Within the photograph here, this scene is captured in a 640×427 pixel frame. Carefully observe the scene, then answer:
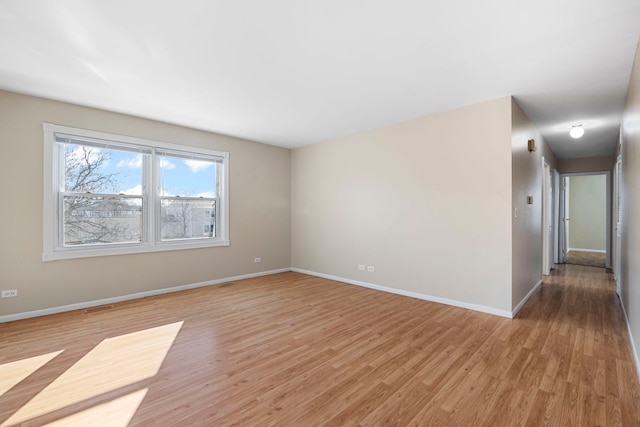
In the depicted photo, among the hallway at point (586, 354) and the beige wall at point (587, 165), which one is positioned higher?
the beige wall at point (587, 165)

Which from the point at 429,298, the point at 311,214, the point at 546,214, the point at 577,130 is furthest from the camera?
the point at 311,214

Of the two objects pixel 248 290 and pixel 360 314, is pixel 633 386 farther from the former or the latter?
pixel 248 290

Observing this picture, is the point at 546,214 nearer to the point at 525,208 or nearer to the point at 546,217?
the point at 546,217

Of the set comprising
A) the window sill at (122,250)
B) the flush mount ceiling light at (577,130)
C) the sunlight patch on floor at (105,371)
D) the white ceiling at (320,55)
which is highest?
the white ceiling at (320,55)

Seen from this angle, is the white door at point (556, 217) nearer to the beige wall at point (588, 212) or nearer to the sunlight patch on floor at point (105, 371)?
the beige wall at point (588, 212)

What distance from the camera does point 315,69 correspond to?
9.19ft

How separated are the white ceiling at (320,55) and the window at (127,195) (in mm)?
634

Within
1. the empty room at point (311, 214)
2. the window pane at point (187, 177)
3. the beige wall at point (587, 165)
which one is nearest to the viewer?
the empty room at point (311, 214)

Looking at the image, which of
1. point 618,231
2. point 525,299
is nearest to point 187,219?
point 525,299

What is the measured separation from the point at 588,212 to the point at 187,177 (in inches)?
435

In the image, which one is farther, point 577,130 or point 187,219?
point 187,219

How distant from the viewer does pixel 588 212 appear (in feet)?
28.2

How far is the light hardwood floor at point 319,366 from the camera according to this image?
178 centimetres

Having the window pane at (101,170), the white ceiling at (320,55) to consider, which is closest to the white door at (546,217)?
the white ceiling at (320,55)
